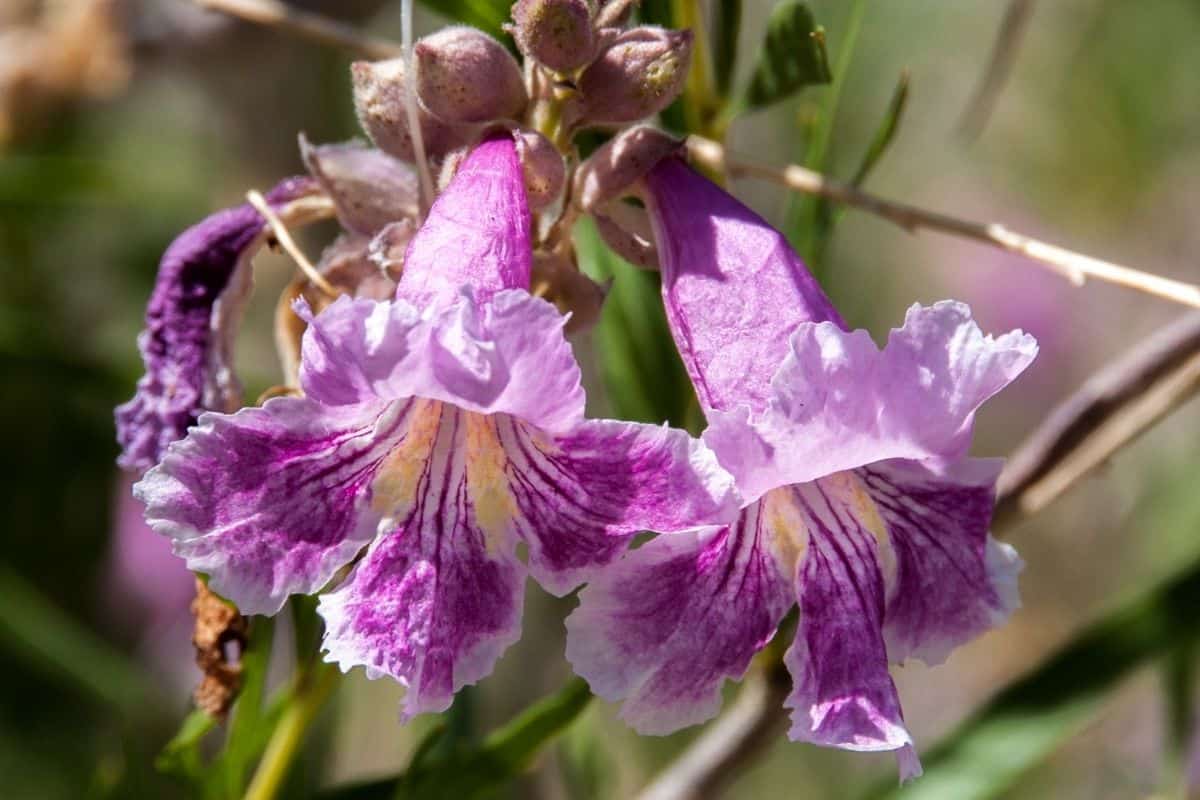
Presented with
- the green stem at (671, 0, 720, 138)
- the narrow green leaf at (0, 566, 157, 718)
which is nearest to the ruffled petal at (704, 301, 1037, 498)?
the green stem at (671, 0, 720, 138)

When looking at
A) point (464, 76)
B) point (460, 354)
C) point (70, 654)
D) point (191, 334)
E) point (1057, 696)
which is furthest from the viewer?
point (70, 654)

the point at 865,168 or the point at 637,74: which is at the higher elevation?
the point at 637,74

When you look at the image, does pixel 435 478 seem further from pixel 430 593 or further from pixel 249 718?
pixel 249 718

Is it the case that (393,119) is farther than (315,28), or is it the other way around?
(315,28)

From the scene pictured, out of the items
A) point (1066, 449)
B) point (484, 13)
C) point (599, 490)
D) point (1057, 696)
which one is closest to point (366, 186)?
point (484, 13)

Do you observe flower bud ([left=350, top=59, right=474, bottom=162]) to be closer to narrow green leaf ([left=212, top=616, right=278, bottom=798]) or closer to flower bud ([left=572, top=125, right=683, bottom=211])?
flower bud ([left=572, top=125, right=683, bottom=211])

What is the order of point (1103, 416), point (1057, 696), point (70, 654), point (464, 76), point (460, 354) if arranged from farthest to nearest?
point (70, 654)
point (1057, 696)
point (1103, 416)
point (464, 76)
point (460, 354)

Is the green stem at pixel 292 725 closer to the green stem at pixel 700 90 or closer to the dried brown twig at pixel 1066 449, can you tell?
the dried brown twig at pixel 1066 449

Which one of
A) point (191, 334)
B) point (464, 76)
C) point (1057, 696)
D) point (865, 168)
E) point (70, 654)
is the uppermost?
point (464, 76)
